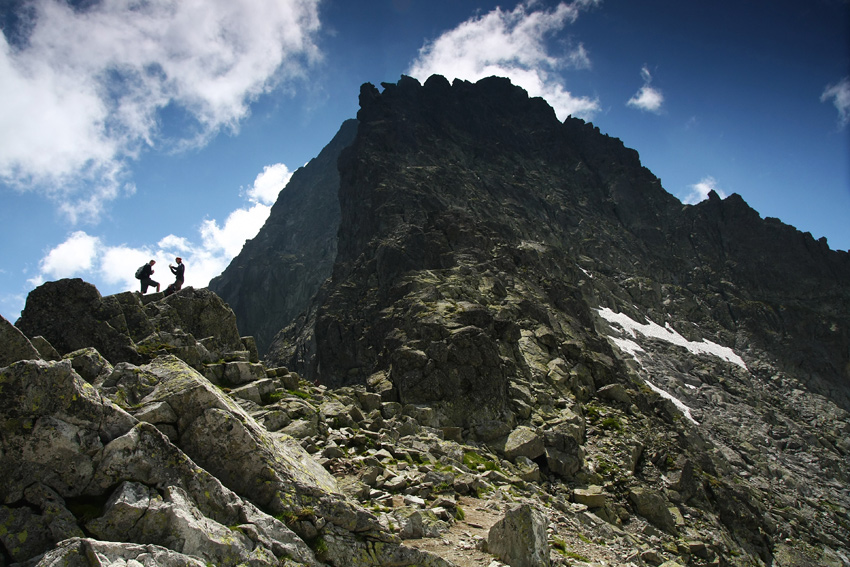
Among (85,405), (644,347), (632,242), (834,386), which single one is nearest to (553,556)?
(85,405)

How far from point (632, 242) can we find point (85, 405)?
11663 cm

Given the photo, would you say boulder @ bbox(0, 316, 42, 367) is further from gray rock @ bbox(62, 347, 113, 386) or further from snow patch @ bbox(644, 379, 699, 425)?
snow patch @ bbox(644, 379, 699, 425)

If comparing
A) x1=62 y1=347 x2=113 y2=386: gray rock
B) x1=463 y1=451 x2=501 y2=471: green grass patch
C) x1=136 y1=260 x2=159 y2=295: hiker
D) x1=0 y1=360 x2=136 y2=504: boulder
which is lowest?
x1=463 y1=451 x2=501 y2=471: green grass patch

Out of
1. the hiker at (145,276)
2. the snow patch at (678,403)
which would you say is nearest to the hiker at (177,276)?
the hiker at (145,276)

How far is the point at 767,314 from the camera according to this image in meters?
98.4

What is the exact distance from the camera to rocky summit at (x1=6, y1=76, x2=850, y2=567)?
671 cm

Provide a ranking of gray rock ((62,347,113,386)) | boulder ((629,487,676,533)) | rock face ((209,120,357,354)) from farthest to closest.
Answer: rock face ((209,120,357,354)), boulder ((629,487,676,533)), gray rock ((62,347,113,386))

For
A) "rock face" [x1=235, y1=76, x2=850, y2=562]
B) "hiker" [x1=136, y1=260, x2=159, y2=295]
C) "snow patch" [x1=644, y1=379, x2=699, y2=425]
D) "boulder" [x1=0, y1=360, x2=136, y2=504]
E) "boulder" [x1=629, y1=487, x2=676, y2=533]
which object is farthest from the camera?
"snow patch" [x1=644, y1=379, x2=699, y2=425]

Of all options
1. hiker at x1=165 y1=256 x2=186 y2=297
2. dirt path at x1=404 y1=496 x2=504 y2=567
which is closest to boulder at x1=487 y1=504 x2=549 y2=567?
dirt path at x1=404 y1=496 x2=504 y2=567

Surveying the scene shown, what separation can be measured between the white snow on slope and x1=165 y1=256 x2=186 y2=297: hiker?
69.6 metres

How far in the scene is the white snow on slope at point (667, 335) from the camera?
8006 centimetres

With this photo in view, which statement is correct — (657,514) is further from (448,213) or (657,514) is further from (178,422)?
(448,213)

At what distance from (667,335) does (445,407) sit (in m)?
69.7

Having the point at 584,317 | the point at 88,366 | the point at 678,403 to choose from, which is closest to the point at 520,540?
the point at 88,366
